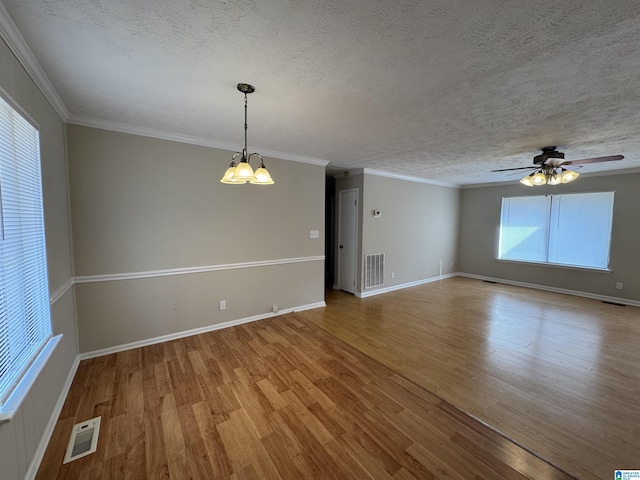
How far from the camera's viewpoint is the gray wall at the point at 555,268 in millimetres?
4793

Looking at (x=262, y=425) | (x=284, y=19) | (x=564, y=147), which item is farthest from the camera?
(x=564, y=147)

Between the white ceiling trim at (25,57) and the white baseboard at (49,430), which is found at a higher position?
the white ceiling trim at (25,57)

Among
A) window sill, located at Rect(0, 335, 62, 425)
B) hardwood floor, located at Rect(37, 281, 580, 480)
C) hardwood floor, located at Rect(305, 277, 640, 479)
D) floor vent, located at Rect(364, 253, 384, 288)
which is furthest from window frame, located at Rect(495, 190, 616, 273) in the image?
window sill, located at Rect(0, 335, 62, 425)

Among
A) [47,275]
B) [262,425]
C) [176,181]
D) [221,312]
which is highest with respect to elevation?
[176,181]

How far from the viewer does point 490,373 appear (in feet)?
8.51

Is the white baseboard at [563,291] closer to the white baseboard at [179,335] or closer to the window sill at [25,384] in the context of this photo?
the white baseboard at [179,335]

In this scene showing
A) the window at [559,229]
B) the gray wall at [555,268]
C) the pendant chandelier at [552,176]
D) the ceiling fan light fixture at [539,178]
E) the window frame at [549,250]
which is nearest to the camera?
the pendant chandelier at [552,176]

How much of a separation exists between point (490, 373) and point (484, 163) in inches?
135

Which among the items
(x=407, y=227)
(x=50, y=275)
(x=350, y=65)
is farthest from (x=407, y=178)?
(x=50, y=275)

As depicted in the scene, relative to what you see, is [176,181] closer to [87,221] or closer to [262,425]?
[87,221]

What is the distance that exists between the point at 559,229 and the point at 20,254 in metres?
8.21

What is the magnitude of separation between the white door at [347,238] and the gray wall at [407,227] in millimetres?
158

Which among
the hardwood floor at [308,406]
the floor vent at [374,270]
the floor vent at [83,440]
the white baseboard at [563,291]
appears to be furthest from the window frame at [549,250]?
the floor vent at [83,440]

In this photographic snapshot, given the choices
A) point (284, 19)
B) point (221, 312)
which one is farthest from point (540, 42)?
point (221, 312)
